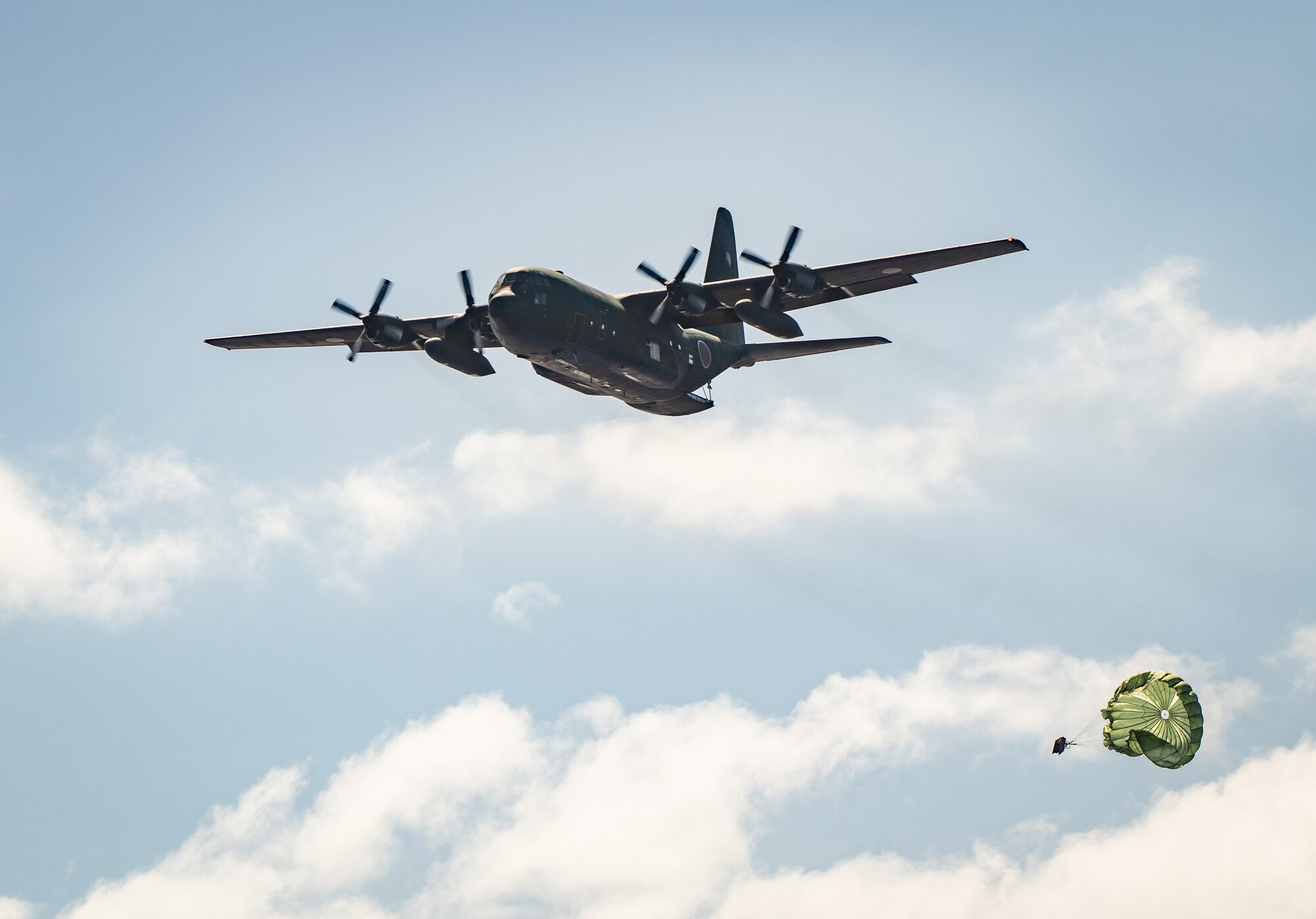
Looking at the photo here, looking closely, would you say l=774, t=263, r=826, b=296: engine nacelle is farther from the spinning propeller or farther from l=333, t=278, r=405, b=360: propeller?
l=333, t=278, r=405, b=360: propeller

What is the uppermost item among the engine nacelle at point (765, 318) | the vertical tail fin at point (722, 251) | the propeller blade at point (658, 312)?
the vertical tail fin at point (722, 251)

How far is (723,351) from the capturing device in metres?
48.1

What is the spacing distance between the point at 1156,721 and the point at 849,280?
672 inches

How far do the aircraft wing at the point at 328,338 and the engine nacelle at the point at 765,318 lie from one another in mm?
10969

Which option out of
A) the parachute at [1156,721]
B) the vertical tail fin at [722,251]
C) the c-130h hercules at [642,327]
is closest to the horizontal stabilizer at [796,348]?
the c-130h hercules at [642,327]

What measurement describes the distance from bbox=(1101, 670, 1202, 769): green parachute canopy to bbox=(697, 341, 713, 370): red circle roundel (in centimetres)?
2007

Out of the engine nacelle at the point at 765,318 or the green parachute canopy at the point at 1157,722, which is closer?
the green parachute canopy at the point at 1157,722

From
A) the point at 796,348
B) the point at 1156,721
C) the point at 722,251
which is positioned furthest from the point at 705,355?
the point at 1156,721

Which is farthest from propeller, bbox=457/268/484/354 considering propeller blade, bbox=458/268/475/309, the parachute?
the parachute

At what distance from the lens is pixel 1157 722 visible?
32.2m

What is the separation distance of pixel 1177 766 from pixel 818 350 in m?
20.4

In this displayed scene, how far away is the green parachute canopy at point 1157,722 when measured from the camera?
104 ft

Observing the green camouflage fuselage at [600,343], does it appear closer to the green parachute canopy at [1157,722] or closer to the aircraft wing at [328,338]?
the aircraft wing at [328,338]

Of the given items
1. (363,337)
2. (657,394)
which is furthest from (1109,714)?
(363,337)
